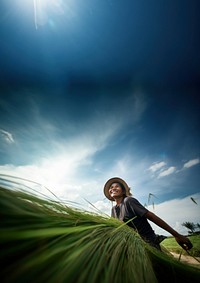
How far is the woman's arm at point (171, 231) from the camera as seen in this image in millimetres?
2041

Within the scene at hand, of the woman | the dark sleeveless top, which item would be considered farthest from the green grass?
the dark sleeveless top

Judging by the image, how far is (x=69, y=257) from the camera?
0.49 metres

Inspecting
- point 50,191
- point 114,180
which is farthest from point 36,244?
point 114,180

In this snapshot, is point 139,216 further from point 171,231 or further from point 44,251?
point 44,251

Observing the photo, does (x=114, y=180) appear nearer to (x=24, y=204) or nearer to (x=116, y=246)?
(x=116, y=246)

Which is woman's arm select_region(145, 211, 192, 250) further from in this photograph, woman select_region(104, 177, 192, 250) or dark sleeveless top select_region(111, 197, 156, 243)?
dark sleeveless top select_region(111, 197, 156, 243)

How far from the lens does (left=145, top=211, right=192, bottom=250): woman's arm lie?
2041mm

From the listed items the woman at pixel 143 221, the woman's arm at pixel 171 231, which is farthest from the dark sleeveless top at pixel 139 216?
the woman's arm at pixel 171 231

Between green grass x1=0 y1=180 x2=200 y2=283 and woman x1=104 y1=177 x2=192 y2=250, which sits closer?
green grass x1=0 y1=180 x2=200 y2=283


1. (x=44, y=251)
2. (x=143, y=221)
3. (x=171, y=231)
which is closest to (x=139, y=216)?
(x=143, y=221)

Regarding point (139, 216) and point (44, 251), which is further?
point (139, 216)

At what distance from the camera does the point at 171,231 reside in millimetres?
2172

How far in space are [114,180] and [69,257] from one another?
4.32m

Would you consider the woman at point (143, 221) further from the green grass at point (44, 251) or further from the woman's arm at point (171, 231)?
the green grass at point (44, 251)
